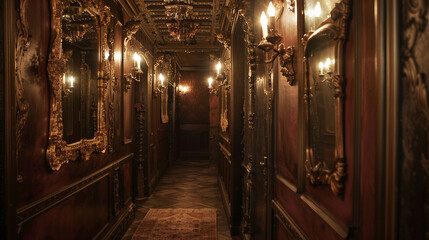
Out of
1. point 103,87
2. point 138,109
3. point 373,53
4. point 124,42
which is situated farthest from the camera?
point 138,109

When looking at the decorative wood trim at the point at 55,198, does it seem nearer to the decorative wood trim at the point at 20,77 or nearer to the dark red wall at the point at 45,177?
the dark red wall at the point at 45,177

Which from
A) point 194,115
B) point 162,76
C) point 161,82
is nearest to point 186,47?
point 162,76

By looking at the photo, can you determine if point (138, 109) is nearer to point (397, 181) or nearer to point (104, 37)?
point (104, 37)

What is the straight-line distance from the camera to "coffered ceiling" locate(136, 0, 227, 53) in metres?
4.74

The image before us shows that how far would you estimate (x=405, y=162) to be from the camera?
85 centimetres

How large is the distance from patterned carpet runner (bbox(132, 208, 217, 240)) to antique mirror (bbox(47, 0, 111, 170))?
159cm

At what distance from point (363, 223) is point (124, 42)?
4.16m

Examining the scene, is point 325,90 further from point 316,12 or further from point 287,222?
point 287,222

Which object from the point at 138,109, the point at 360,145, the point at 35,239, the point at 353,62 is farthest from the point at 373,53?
the point at 138,109

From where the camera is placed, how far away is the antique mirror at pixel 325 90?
4.03 ft

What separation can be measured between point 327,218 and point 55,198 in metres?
2.08

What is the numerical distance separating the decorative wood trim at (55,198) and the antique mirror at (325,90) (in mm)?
1796

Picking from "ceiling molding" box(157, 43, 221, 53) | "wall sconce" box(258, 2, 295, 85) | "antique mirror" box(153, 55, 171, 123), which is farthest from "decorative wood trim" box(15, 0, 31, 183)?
"ceiling molding" box(157, 43, 221, 53)

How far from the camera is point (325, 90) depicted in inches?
56.3
